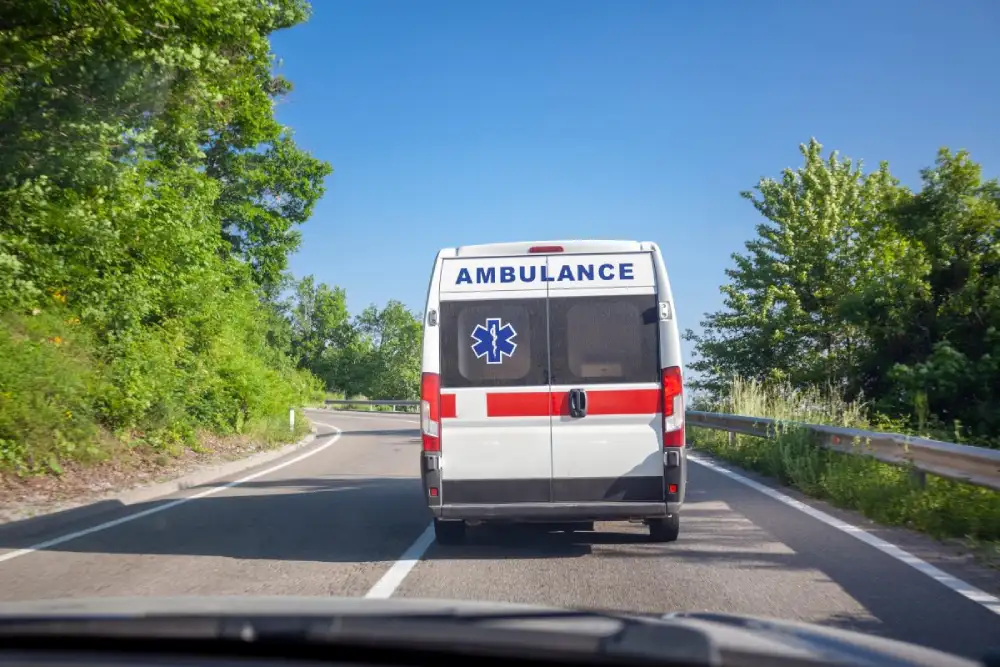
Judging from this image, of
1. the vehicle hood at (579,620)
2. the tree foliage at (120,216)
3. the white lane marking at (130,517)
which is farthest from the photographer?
the tree foliage at (120,216)

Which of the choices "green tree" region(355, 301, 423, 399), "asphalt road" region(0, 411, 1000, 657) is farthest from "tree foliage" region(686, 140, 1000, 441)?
"green tree" region(355, 301, 423, 399)

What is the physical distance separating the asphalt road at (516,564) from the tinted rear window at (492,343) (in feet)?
4.95

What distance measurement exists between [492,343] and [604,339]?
93 cm

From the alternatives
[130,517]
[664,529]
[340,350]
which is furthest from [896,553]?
[340,350]

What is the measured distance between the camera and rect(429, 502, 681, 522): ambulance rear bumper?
714 cm

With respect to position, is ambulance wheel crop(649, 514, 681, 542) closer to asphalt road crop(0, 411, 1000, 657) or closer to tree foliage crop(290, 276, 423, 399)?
asphalt road crop(0, 411, 1000, 657)

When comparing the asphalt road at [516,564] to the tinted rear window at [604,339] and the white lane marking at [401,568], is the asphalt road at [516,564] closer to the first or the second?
the white lane marking at [401,568]

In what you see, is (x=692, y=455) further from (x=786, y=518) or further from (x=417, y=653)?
(x=417, y=653)

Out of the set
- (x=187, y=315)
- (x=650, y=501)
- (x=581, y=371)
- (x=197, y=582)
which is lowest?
(x=197, y=582)

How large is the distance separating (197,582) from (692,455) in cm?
1277

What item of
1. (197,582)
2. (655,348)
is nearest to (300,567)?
(197,582)

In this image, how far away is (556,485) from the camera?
7203 mm

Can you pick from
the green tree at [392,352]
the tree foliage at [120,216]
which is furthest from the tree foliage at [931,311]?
the green tree at [392,352]

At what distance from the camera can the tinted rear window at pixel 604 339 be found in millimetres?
7270
